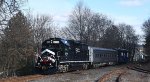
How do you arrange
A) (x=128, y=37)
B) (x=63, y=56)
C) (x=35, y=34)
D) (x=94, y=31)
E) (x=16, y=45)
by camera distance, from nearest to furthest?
(x=63, y=56)
(x=16, y=45)
(x=35, y=34)
(x=94, y=31)
(x=128, y=37)

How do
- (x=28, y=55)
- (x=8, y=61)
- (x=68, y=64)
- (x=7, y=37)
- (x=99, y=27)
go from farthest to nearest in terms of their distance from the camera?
(x=99, y=27) < (x=28, y=55) < (x=8, y=61) < (x=7, y=37) < (x=68, y=64)

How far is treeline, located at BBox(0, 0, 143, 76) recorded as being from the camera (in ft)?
124

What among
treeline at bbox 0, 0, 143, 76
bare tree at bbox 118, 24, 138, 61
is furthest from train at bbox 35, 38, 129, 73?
bare tree at bbox 118, 24, 138, 61

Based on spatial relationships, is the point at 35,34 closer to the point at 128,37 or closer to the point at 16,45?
Result: the point at 16,45

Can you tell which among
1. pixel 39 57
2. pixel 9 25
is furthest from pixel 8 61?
pixel 39 57

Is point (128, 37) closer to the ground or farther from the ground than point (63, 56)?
farther from the ground

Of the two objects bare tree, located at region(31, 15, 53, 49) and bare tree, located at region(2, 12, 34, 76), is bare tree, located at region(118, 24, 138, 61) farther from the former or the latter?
bare tree, located at region(2, 12, 34, 76)

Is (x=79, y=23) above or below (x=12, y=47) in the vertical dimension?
above

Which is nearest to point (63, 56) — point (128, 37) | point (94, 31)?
point (94, 31)

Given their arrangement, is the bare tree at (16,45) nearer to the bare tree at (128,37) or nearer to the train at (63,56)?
the train at (63,56)

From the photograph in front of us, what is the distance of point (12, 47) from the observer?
41469 mm

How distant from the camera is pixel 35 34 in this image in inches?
2805

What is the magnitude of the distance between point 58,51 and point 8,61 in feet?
30.3

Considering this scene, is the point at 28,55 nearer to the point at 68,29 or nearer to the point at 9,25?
the point at 9,25
